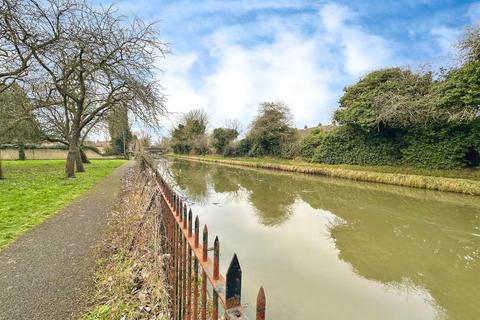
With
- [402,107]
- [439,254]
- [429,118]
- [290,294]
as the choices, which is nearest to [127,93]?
[290,294]

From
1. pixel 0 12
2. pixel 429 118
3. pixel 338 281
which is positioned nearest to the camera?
pixel 338 281

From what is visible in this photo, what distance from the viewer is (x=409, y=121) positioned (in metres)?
16.6

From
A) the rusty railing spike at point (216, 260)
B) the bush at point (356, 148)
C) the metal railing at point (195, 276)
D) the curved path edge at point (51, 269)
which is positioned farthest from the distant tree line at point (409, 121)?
the rusty railing spike at point (216, 260)

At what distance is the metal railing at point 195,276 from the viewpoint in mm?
1138

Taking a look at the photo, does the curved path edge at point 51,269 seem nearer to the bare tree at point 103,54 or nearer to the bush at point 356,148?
the bare tree at point 103,54

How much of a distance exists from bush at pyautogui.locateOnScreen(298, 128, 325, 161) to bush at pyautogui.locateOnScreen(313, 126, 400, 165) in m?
1.03

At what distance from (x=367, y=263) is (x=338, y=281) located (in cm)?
107

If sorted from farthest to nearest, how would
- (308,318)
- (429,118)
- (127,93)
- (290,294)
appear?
(429,118)
(127,93)
(290,294)
(308,318)

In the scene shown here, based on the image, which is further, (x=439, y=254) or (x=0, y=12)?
(x=0, y=12)

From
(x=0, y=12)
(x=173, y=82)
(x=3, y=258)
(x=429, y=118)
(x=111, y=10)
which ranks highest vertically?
(x=111, y=10)

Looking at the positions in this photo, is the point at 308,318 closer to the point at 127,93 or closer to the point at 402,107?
the point at 127,93

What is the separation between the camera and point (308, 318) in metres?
3.22

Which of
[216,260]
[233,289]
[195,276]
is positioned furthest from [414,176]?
[233,289]

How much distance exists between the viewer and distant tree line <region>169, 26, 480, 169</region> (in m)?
13.0
